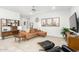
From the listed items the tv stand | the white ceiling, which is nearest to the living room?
the white ceiling

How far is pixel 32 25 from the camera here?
1292mm

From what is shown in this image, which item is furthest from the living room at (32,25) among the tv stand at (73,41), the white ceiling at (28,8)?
the tv stand at (73,41)

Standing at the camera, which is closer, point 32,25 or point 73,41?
point 32,25

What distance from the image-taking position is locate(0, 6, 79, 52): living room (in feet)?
3.97

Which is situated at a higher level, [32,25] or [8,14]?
[8,14]

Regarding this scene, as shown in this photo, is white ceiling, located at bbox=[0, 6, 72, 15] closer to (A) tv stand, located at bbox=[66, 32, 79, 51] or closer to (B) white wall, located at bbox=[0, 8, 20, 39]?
(B) white wall, located at bbox=[0, 8, 20, 39]

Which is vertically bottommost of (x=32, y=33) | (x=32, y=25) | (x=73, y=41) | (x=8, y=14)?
→ (x=73, y=41)

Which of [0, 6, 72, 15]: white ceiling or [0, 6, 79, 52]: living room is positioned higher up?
[0, 6, 72, 15]: white ceiling

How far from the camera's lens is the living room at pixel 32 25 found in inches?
47.7

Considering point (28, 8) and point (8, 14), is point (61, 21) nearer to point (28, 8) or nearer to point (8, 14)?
point (28, 8)

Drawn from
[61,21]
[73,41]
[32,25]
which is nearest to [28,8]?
[32,25]
